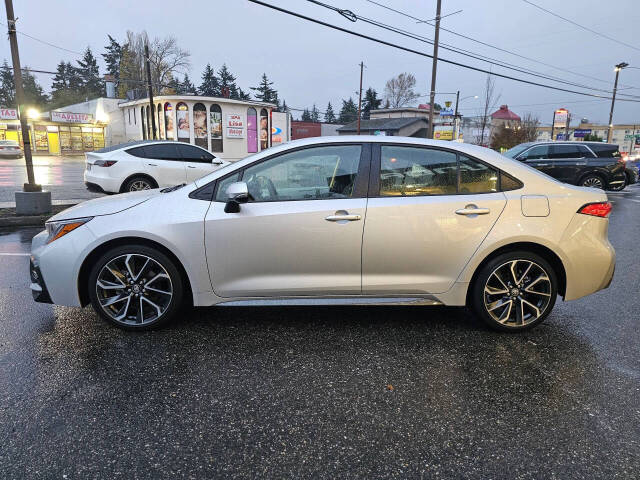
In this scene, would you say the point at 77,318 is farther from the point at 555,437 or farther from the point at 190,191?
the point at 555,437

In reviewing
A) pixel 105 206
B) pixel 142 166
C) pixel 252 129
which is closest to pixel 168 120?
pixel 252 129

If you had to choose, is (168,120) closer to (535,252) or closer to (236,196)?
(236,196)

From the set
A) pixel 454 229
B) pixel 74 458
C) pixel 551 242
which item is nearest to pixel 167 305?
pixel 74 458

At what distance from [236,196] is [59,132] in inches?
1877

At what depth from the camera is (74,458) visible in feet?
6.93

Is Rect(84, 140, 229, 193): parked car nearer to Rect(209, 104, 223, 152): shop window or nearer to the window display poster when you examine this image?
the window display poster

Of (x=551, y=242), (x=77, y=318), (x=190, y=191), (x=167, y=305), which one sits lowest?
(x=77, y=318)

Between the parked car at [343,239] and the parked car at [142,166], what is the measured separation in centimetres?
673

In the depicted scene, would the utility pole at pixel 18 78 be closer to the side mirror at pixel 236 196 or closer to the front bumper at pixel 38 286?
the front bumper at pixel 38 286

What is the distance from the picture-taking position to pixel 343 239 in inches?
134

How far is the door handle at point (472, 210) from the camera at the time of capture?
3.45 metres

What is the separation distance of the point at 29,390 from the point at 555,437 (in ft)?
10.3

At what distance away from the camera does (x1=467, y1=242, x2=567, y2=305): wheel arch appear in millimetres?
3527

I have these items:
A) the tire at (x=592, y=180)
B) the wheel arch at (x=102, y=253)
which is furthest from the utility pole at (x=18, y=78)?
the tire at (x=592, y=180)
